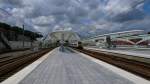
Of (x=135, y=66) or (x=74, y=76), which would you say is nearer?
(x=74, y=76)

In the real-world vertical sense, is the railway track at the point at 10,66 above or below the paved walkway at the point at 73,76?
below

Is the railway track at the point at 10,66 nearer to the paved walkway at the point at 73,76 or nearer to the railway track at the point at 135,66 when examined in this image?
the paved walkway at the point at 73,76

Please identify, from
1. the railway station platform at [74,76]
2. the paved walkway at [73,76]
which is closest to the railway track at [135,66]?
the railway station platform at [74,76]

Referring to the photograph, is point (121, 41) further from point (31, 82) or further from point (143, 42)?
point (31, 82)

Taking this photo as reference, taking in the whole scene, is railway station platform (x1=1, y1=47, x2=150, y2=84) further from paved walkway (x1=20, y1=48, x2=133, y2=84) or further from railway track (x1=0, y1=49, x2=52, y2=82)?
railway track (x1=0, y1=49, x2=52, y2=82)

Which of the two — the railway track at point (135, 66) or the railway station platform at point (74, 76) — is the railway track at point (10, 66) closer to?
the railway station platform at point (74, 76)

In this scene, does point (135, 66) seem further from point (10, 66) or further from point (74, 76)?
point (10, 66)

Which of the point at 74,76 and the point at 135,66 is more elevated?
the point at 74,76

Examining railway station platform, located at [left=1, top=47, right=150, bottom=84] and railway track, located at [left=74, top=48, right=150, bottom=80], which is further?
railway track, located at [left=74, top=48, right=150, bottom=80]

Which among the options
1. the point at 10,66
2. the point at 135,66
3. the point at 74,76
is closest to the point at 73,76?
the point at 74,76

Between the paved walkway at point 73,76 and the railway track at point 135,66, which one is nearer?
the paved walkway at point 73,76

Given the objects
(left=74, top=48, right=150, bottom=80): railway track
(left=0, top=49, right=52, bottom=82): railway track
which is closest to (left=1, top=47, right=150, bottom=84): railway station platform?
(left=0, top=49, right=52, bottom=82): railway track

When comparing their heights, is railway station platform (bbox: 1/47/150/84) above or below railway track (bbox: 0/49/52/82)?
above

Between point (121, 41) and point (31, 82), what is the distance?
124 m
